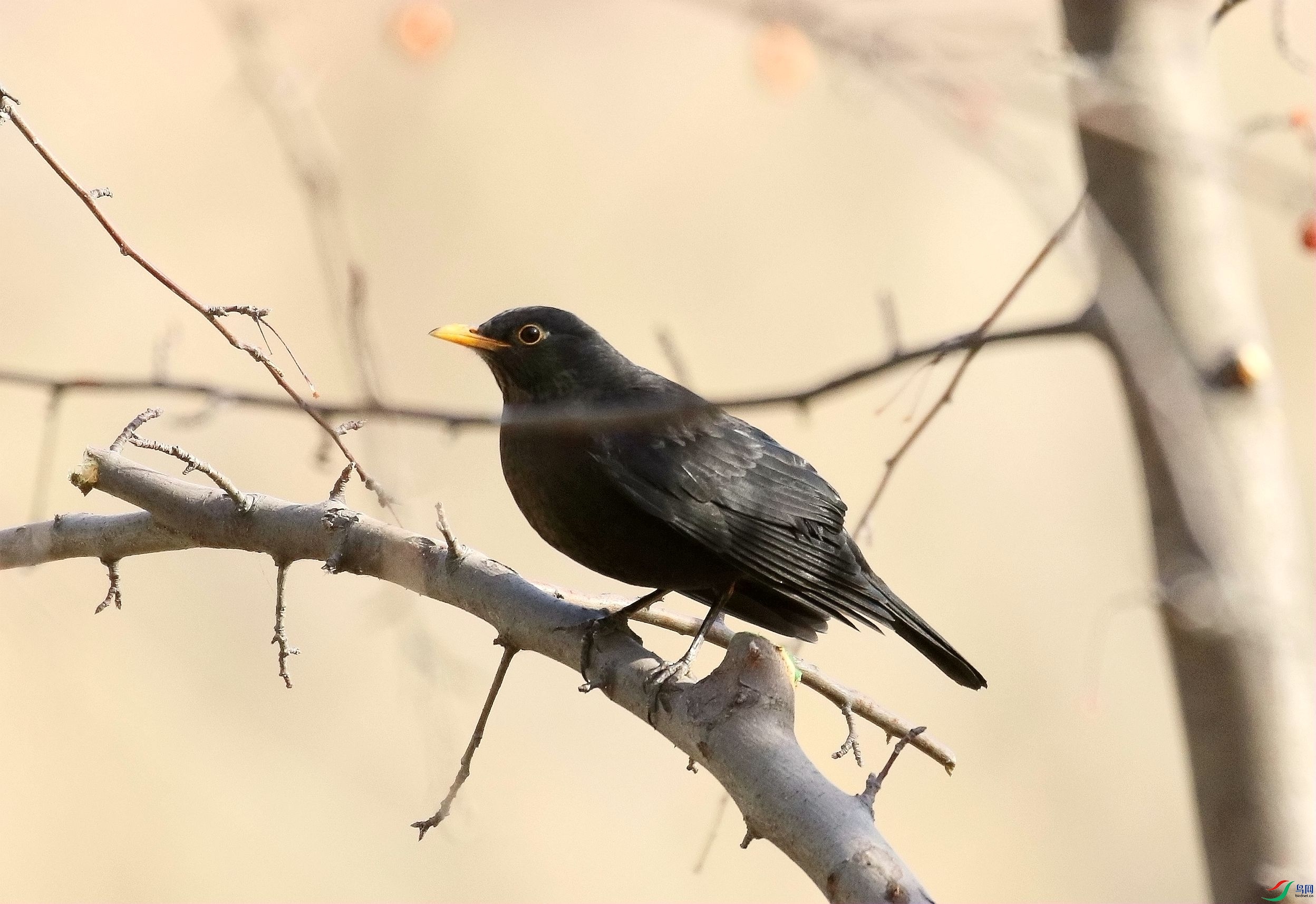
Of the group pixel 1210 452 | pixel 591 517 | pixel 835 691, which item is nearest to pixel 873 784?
pixel 1210 452

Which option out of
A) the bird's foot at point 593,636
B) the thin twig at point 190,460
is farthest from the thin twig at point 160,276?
the bird's foot at point 593,636

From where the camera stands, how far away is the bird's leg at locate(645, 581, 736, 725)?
246 centimetres

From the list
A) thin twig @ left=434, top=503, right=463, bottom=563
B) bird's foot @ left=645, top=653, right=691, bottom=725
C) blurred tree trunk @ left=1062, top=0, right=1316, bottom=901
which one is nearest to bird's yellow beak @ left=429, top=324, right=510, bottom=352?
thin twig @ left=434, top=503, right=463, bottom=563

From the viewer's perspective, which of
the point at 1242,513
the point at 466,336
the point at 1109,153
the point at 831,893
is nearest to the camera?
the point at 831,893

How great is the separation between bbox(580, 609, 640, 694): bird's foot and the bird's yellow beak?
37.5 inches

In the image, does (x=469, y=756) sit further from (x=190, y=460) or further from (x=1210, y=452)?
(x=1210, y=452)

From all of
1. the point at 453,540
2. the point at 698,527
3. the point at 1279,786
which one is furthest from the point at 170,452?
the point at 1279,786

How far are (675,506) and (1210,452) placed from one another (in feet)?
5.22

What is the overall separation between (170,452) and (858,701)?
5.40 ft

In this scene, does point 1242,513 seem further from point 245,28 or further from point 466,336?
point 466,336

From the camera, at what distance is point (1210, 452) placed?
1.69 metres

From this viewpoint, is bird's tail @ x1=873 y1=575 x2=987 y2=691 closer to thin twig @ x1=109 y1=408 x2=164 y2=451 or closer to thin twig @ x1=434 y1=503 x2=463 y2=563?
thin twig @ x1=434 y1=503 x2=463 y2=563

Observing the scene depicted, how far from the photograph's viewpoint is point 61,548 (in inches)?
101

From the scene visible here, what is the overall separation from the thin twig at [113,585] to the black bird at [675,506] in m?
0.98
